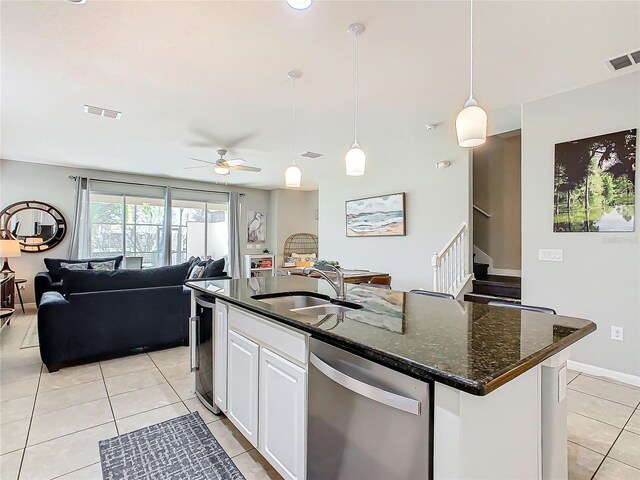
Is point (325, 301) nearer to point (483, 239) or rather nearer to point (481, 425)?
point (481, 425)

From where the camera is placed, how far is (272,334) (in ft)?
5.48

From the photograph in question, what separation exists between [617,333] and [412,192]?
311 cm

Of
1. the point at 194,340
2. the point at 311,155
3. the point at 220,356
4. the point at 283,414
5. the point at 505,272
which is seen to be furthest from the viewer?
the point at 311,155

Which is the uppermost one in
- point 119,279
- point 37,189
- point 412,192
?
point 37,189

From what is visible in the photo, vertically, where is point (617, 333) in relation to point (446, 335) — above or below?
below

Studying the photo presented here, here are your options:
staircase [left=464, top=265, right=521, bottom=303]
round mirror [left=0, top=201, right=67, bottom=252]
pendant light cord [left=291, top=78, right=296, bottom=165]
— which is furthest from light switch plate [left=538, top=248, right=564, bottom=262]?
round mirror [left=0, top=201, right=67, bottom=252]

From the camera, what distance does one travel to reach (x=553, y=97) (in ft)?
11.0

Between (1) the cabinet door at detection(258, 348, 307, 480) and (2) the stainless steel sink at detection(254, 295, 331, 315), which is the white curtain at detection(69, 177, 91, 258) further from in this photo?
(1) the cabinet door at detection(258, 348, 307, 480)

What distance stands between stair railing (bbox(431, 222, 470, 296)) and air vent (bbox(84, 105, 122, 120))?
4190 mm

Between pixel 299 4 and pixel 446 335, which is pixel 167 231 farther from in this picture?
pixel 446 335

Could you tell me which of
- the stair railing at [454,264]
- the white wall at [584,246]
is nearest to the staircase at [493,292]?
the stair railing at [454,264]

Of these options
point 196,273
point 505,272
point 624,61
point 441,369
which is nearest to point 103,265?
point 196,273

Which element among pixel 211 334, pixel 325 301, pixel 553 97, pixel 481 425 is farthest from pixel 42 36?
Result: pixel 553 97

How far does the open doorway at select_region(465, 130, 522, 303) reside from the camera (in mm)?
5293
